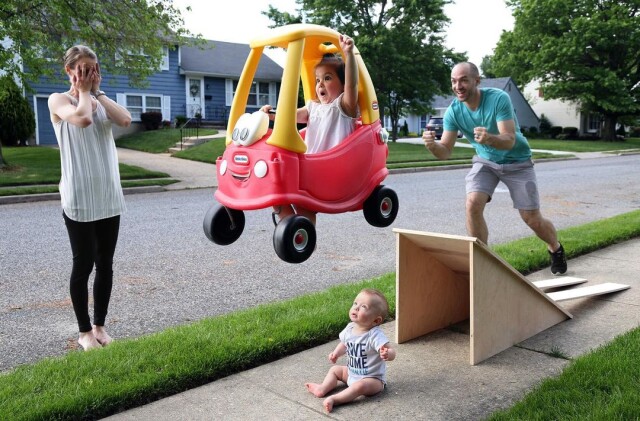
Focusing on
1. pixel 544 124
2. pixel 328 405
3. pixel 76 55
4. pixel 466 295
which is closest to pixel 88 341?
pixel 328 405

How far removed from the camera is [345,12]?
23625mm

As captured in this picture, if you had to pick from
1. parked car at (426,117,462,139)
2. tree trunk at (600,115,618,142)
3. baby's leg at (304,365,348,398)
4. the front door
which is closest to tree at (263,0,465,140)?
parked car at (426,117,462,139)

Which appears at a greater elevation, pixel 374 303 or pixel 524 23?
pixel 524 23

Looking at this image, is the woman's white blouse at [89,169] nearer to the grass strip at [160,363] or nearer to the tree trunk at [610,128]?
the grass strip at [160,363]

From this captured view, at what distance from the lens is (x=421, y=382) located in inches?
158

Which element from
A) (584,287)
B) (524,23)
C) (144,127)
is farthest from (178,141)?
(524,23)

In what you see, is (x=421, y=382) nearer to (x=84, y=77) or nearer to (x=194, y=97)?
(x=84, y=77)

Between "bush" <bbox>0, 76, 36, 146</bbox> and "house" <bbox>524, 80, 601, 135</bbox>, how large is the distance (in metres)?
43.2

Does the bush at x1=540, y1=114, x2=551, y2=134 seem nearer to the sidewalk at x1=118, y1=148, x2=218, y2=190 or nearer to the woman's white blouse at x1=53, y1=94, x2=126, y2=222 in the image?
the sidewalk at x1=118, y1=148, x2=218, y2=190

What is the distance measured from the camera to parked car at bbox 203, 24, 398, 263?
2.13m

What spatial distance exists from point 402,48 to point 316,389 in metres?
29.0

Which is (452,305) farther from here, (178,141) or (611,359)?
(178,141)

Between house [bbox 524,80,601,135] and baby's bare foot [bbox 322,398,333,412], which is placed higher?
house [bbox 524,80,601,135]

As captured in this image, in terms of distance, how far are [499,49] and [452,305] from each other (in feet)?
158
